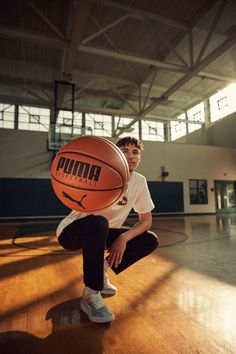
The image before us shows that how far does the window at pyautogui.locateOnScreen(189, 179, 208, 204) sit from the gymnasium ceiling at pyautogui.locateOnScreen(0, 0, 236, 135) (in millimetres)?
3672

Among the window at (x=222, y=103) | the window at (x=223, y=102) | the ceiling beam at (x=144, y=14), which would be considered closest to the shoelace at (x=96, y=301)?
the ceiling beam at (x=144, y=14)

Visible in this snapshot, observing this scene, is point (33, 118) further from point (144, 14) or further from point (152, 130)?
point (144, 14)

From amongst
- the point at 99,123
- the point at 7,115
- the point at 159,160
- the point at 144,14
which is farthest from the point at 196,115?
the point at 7,115

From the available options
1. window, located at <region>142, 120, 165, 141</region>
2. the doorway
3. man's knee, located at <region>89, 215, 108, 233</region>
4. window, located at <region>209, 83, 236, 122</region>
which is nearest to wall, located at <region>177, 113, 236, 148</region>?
window, located at <region>209, 83, 236, 122</region>

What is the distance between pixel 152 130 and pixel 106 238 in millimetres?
13610

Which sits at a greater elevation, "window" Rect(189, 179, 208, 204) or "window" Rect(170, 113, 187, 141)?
"window" Rect(170, 113, 187, 141)

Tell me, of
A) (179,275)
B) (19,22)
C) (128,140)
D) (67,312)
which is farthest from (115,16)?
(67,312)

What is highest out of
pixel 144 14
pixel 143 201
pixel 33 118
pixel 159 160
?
pixel 144 14

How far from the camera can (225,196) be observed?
35.6 ft

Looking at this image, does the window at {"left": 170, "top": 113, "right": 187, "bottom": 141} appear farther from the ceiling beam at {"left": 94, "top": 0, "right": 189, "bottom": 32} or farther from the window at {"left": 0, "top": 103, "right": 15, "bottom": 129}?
the window at {"left": 0, "top": 103, "right": 15, "bottom": 129}

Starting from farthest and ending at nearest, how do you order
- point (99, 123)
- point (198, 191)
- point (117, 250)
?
point (99, 123) < point (198, 191) < point (117, 250)

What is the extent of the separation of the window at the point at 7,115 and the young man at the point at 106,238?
39.4 feet

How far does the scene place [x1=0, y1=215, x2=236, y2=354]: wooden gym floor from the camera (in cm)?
98

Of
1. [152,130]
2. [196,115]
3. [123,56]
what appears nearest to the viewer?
[123,56]
